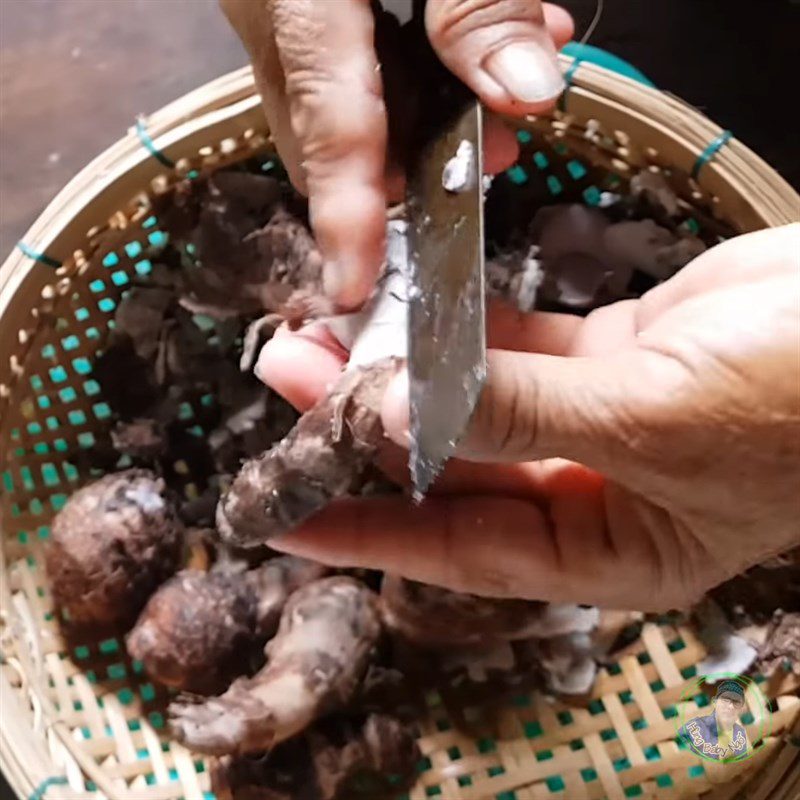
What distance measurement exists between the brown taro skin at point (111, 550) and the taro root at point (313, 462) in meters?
0.18

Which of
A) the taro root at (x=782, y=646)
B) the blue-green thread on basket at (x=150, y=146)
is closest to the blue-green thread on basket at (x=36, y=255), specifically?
the blue-green thread on basket at (x=150, y=146)

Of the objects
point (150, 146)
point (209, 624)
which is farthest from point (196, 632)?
point (150, 146)

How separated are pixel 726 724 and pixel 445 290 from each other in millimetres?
438

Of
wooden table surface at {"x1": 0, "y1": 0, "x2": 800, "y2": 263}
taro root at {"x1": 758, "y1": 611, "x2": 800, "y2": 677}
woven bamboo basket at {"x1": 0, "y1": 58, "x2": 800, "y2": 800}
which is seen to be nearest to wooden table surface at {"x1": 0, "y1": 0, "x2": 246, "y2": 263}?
wooden table surface at {"x1": 0, "y1": 0, "x2": 800, "y2": 263}

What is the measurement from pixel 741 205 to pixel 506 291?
0.59 ft

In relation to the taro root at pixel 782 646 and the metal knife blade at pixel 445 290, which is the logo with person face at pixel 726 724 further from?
the metal knife blade at pixel 445 290

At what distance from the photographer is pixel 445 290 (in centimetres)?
47

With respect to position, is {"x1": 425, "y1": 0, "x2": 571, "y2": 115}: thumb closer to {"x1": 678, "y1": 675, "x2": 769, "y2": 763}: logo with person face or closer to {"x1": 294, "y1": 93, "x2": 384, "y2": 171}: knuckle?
{"x1": 294, "y1": 93, "x2": 384, "y2": 171}: knuckle

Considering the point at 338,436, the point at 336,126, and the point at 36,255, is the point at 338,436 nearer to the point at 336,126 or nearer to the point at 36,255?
the point at 336,126

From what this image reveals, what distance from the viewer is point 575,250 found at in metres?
0.82

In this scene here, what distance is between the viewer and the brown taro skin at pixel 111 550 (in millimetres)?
752

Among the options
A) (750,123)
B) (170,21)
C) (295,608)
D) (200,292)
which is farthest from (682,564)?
(170,21)

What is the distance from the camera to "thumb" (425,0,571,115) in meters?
0.51

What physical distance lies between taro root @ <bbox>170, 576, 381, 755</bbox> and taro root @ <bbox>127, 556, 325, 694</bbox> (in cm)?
2
